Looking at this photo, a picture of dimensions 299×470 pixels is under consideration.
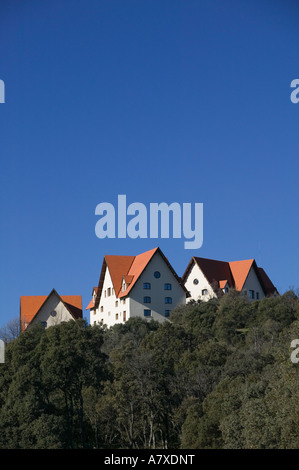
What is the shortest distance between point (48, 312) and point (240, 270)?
62.7 ft

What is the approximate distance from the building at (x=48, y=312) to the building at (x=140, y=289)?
321 centimetres

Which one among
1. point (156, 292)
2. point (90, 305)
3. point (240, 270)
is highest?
point (240, 270)

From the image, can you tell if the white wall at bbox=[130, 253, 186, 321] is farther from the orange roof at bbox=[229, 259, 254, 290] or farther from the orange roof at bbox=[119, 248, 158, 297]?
the orange roof at bbox=[229, 259, 254, 290]

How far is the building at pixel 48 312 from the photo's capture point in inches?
2615

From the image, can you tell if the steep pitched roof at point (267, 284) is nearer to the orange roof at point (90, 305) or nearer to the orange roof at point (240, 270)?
the orange roof at point (240, 270)

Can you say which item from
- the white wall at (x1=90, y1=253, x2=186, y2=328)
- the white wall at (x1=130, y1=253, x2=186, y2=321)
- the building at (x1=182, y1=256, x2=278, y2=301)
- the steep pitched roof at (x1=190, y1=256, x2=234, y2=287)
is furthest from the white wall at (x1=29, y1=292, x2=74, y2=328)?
the steep pitched roof at (x1=190, y1=256, x2=234, y2=287)

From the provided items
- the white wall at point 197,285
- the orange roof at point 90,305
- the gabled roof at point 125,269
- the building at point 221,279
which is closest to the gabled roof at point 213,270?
the building at point 221,279

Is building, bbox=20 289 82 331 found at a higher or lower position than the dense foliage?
higher

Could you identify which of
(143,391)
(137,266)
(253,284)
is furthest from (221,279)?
(143,391)

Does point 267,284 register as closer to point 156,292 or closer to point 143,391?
point 156,292

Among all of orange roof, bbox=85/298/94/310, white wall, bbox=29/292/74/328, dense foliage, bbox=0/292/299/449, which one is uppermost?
orange roof, bbox=85/298/94/310

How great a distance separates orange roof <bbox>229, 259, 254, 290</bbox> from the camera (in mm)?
68250

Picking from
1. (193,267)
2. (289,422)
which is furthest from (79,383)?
(193,267)

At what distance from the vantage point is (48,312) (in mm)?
67062
